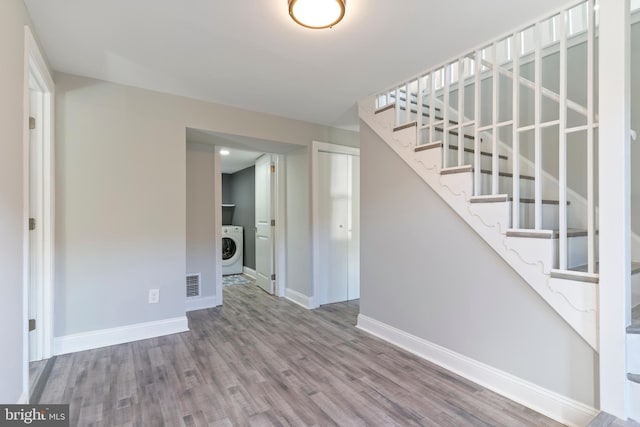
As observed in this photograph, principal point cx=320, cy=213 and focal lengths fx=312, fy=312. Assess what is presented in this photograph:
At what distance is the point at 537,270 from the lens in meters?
1.76

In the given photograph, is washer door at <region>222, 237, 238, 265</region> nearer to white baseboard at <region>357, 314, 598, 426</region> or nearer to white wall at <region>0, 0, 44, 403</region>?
white baseboard at <region>357, 314, 598, 426</region>

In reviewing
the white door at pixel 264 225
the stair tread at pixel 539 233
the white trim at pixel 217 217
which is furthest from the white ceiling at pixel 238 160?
the stair tread at pixel 539 233

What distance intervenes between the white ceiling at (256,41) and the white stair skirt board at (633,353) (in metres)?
1.72

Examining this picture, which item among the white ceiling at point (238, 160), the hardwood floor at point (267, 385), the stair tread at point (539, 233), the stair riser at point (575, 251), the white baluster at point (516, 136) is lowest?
the hardwood floor at point (267, 385)

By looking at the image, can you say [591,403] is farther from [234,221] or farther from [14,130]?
[234,221]

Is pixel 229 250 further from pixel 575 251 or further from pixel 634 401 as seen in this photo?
pixel 634 401

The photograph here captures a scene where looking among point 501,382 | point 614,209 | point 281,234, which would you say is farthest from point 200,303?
point 614,209

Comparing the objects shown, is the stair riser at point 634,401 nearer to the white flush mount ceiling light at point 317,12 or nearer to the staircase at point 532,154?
the staircase at point 532,154

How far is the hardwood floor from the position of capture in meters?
1.68

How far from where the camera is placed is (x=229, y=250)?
5570mm

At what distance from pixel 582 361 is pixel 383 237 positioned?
1529 millimetres

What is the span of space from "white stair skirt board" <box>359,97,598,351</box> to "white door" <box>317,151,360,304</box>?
49.7 inches

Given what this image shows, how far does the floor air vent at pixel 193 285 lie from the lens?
3598 mm

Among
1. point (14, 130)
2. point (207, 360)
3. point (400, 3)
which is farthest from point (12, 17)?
point (207, 360)
